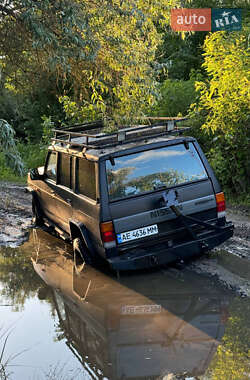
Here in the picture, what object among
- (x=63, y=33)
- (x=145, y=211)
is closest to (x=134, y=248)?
(x=145, y=211)

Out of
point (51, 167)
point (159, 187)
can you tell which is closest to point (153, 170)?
point (159, 187)

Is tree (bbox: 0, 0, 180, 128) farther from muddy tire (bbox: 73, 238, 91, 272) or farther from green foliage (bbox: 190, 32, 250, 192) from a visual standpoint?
muddy tire (bbox: 73, 238, 91, 272)

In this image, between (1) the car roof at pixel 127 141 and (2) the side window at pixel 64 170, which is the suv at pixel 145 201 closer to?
(1) the car roof at pixel 127 141

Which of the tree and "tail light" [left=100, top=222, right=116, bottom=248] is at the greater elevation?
the tree

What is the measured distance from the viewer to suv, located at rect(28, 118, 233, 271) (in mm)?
6590

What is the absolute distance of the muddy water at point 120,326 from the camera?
482 centimetres

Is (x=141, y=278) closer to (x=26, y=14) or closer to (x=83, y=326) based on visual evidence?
(x=83, y=326)

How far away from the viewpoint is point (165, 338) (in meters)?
5.33

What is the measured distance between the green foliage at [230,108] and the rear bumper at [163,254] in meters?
4.37

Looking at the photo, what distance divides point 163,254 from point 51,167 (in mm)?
3097

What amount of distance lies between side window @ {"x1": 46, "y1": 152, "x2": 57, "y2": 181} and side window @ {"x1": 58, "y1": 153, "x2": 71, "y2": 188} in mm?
300

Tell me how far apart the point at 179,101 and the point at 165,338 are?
1023 cm

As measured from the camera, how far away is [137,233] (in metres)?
6.61

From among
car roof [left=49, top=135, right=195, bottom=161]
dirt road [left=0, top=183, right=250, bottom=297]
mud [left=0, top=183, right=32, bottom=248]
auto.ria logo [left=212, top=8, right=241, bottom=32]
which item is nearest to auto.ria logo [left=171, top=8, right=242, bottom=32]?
auto.ria logo [left=212, top=8, right=241, bottom=32]
